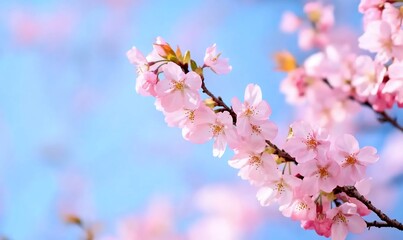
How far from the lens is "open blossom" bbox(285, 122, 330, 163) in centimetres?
138

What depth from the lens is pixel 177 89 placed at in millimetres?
1346

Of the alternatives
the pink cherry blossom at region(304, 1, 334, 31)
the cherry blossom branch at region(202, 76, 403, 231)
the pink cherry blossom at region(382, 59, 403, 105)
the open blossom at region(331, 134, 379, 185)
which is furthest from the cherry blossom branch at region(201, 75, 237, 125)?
the pink cherry blossom at region(304, 1, 334, 31)

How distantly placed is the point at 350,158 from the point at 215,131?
1.09ft

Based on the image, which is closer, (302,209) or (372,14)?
(302,209)

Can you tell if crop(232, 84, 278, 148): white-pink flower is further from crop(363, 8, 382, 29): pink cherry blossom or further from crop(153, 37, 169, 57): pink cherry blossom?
crop(363, 8, 382, 29): pink cherry blossom

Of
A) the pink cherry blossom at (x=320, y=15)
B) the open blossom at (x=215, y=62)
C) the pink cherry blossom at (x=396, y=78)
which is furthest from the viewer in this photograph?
the pink cherry blossom at (x=320, y=15)

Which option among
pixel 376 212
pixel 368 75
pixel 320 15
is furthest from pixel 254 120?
pixel 320 15

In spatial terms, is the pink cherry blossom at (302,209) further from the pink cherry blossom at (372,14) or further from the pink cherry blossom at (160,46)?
the pink cherry blossom at (372,14)

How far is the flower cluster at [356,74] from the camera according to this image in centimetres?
175

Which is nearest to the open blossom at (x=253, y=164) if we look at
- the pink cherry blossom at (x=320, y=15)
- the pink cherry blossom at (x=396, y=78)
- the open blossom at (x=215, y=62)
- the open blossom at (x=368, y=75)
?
the open blossom at (x=215, y=62)

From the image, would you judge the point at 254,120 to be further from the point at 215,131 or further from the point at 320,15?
the point at 320,15

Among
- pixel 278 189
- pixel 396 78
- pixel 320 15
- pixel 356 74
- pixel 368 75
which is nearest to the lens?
pixel 278 189

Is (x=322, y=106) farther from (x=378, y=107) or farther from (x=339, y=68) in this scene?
(x=378, y=107)

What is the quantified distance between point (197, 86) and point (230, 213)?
190cm
